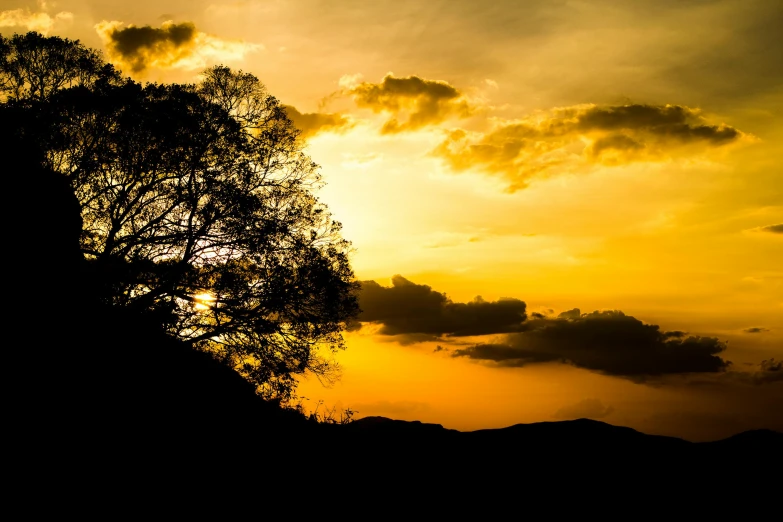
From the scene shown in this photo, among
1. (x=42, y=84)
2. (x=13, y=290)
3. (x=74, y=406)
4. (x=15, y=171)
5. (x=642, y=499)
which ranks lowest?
(x=642, y=499)

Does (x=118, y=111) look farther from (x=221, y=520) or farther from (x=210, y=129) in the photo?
(x=221, y=520)

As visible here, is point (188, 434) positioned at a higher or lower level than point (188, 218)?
lower

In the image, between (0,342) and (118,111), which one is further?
(118,111)

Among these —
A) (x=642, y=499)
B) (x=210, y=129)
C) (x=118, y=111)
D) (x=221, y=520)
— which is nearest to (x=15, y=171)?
(x=118, y=111)

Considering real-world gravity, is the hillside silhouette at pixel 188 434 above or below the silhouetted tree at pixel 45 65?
below

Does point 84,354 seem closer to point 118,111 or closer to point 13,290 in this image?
point 13,290

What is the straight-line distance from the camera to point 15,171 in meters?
25.5

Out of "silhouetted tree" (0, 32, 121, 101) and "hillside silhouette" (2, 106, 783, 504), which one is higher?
"silhouetted tree" (0, 32, 121, 101)

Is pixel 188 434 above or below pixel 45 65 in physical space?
below

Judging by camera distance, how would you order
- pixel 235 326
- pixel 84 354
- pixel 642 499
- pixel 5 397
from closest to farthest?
pixel 5 397, pixel 642 499, pixel 84 354, pixel 235 326

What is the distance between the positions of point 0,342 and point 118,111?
1164 cm

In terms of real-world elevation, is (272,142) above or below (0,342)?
above

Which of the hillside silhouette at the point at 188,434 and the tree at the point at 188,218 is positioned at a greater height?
the tree at the point at 188,218

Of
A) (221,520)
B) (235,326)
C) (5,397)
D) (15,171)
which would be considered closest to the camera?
(221,520)
